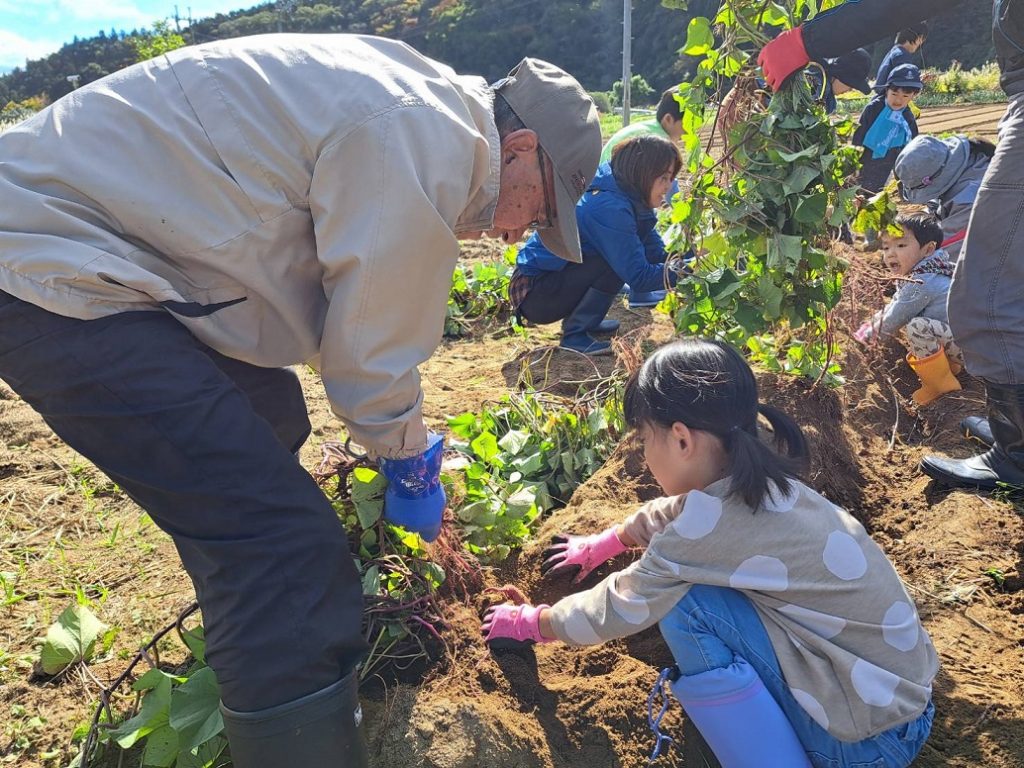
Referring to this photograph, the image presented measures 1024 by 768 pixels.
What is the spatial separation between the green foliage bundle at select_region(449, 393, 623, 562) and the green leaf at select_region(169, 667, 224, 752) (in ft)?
2.60

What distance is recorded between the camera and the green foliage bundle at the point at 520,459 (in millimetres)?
2207

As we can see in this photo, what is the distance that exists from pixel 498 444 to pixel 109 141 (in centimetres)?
171

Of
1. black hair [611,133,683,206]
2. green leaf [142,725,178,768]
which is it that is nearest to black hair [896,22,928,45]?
black hair [611,133,683,206]

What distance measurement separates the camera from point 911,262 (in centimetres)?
342

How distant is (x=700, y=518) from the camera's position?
1483mm

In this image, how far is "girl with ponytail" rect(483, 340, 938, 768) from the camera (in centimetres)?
145

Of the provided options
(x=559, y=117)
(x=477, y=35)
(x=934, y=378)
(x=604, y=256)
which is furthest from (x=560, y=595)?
(x=477, y=35)

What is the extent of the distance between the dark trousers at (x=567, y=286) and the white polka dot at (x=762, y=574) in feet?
8.34

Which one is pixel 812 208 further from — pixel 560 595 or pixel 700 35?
pixel 560 595

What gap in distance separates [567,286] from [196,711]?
2.79 metres

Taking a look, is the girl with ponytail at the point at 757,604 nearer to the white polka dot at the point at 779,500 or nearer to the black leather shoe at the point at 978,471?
the white polka dot at the point at 779,500

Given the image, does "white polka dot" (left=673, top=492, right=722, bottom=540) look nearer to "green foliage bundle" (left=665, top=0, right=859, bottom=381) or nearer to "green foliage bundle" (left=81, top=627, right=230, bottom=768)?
"green foliage bundle" (left=81, top=627, right=230, bottom=768)

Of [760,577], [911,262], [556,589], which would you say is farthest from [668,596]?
[911,262]

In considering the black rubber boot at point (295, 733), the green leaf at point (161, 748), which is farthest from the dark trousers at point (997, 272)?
the green leaf at point (161, 748)
